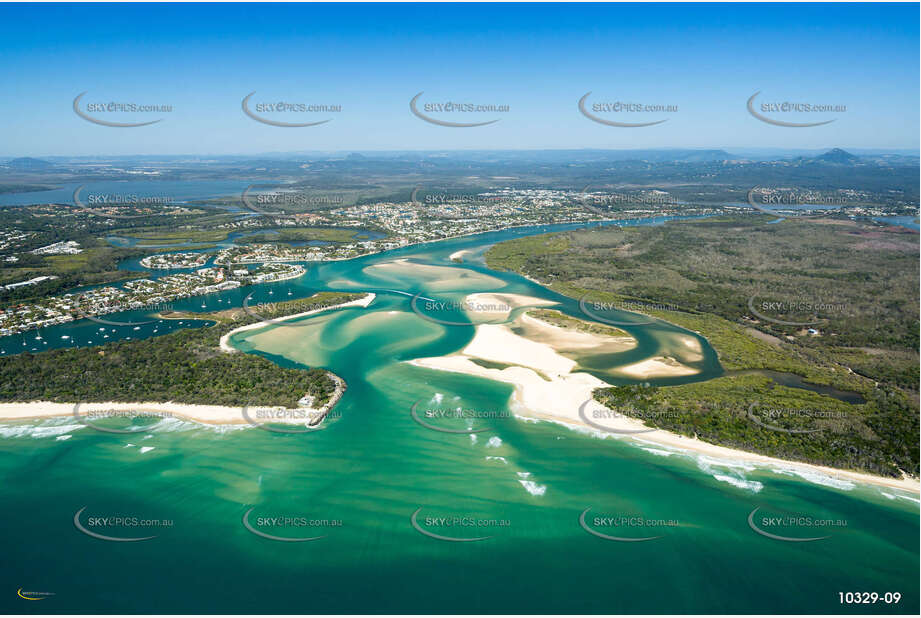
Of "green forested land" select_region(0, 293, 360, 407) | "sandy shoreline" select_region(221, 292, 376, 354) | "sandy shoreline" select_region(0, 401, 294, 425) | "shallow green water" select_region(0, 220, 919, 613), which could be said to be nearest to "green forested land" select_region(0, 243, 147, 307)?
"green forested land" select_region(0, 293, 360, 407)

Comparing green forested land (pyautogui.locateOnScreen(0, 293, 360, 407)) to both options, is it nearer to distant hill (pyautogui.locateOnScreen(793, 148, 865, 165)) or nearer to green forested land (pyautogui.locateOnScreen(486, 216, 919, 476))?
green forested land (pyautogui.locateOnScreen(486, 216, 919, 476))

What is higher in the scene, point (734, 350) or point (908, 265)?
point (908, 265)

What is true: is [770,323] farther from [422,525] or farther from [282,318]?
[282,318]

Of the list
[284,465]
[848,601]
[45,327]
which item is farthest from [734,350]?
[45,327]

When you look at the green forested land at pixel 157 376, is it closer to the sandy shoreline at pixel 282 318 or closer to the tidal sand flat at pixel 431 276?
the sandy shoreline at pixel 282 318

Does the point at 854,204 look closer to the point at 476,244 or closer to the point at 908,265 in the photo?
the point at 908,265

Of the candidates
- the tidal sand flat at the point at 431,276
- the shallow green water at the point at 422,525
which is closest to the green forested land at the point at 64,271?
the tidal sand flat at the point at 431,276
